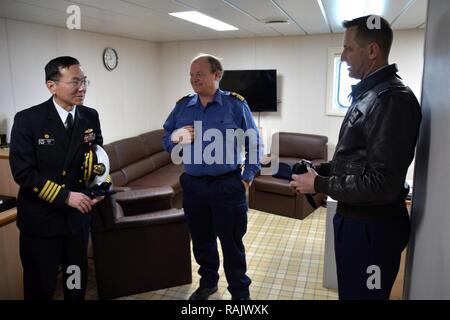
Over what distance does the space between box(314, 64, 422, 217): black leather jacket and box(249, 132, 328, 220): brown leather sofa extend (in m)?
2.80

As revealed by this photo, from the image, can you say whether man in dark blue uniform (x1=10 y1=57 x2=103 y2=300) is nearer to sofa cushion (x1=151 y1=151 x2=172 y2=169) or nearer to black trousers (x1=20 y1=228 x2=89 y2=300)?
black trousers (x1=20 y1=228 x2=89 y2=300)

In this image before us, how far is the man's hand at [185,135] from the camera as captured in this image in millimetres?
2225

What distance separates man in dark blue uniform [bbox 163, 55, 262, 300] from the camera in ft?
7.29

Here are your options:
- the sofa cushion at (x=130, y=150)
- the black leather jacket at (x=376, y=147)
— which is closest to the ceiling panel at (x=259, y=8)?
the black leather jacket at (x=376, y=147)

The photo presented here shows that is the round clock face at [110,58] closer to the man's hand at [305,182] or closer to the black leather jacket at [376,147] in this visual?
the man's hand at [305,182]

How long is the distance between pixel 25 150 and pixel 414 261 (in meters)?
1.76

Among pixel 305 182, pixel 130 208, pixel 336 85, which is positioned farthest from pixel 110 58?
pixel 305 182

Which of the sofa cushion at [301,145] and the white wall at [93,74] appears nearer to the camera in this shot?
the white wall at [93,74]

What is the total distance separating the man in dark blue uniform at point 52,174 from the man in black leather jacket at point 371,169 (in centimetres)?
112

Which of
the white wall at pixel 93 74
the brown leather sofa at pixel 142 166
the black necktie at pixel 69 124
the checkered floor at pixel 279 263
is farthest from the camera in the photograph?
the brown leather sofa at pixel 142 166

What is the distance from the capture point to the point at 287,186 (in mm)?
4258

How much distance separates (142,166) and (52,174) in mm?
2872

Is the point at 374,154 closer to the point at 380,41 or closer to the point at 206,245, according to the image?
the point at 380,41

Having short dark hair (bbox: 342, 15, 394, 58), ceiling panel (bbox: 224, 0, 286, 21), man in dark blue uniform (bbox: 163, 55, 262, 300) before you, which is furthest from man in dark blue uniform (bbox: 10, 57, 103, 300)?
ceiling panel (bbox: 224, 0, 286, 21)
